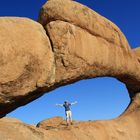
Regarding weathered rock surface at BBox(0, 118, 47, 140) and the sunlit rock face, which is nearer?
the sunlit rock face

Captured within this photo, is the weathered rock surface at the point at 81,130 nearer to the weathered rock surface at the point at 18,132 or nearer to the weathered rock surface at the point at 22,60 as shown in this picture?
the weathered rock surface at the point at 18,132

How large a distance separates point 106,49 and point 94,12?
1453 millimetres

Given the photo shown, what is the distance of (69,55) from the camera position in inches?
456

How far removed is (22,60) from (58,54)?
1.38 m

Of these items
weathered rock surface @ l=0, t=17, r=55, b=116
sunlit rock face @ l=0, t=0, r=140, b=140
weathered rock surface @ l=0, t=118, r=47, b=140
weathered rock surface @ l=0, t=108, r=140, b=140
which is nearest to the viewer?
weathered rock surface @ l=0, t=17, r=55, b=116

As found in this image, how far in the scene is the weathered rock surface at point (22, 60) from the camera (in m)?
10.2

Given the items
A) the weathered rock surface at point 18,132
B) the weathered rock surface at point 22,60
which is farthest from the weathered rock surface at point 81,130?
the weathered rock surface at point 22,60

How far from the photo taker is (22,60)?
34.5 ft

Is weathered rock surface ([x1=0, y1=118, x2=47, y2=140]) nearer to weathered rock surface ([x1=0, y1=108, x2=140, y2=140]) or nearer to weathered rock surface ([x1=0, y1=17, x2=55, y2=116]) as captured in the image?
weathered rock surface ([x1=0, y1=108, x2=140, y2=140])

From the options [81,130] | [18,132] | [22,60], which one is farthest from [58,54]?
[81,130]

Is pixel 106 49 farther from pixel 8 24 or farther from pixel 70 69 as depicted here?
pixel 8 24

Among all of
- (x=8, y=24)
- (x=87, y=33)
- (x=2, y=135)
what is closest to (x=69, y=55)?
(x=87, y=33)

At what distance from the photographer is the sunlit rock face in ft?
34.3

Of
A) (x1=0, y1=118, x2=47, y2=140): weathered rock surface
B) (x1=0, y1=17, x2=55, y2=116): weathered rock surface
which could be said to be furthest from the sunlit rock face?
(x1=0, y1=118, x2=47, y2=140): weathered rock surface
